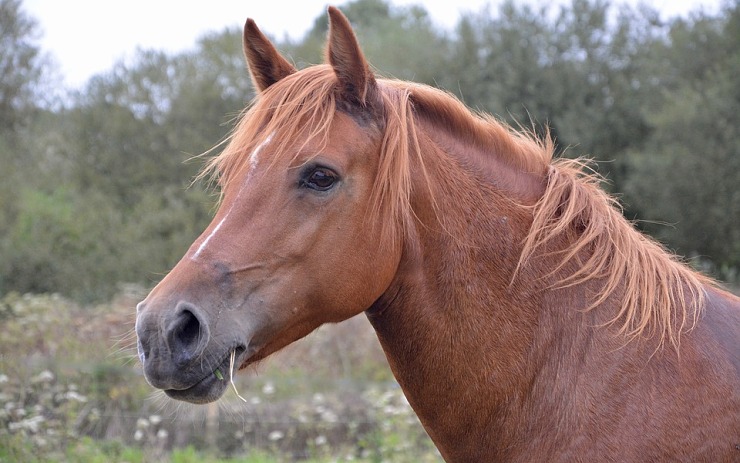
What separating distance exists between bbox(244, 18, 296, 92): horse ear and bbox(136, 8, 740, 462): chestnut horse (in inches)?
1.4

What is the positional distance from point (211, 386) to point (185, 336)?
189 millimetres

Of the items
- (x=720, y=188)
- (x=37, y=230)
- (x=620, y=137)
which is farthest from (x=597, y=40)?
(x=37, y=230)

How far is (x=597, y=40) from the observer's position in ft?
64.5

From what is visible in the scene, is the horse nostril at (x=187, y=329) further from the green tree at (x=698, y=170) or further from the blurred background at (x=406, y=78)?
the green tree at (x=698, y=170)

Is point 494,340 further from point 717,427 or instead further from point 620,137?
point 620,137

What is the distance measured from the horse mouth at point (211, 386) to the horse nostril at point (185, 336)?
10 cm

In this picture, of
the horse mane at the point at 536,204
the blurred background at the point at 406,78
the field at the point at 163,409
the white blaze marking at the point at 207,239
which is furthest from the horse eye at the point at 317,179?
the blurred background at the point at 406,78

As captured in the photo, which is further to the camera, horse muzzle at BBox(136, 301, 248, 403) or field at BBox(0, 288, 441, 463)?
field at BBox(0, 288, 441, 463)

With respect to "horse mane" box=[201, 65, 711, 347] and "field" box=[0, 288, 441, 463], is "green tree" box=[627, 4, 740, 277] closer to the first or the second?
"field" box=[0, 288, 441, 463]

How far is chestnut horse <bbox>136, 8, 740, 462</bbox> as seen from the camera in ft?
7.29

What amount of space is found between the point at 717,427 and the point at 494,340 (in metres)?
0.77

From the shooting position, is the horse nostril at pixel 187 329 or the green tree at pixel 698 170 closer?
the horse nostril at pixel 187 329

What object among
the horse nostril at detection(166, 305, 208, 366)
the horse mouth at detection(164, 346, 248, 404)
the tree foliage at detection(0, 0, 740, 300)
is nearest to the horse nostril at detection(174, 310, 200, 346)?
the horse nostril at detection(166, 305, 208, 366)

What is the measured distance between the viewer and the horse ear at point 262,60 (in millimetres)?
2697
